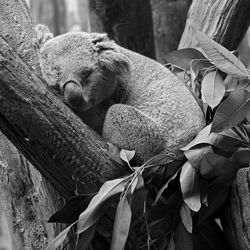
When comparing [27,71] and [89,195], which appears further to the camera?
[89,195]

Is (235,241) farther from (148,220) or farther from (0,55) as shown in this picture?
(0,55)

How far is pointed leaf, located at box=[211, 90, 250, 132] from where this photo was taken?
2.65m

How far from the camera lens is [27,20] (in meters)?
3.49

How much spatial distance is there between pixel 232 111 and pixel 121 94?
105cm

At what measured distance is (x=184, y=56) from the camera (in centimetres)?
356

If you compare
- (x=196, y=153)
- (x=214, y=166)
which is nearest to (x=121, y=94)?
(x=196, y=153)

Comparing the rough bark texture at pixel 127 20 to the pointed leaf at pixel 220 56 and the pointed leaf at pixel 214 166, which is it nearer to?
the pointed leaf at pixel 220 56

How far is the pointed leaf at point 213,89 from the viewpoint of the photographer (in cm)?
292

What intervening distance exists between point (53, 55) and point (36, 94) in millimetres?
909

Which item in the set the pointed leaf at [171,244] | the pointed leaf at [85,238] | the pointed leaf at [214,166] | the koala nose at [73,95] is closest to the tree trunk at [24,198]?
the koala nose at [73,95]

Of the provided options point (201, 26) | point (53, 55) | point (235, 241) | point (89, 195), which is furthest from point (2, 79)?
point (201, 26)

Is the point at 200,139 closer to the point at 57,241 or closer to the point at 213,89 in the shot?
the point at 213,89

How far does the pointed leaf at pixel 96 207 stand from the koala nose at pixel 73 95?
65 centimetres

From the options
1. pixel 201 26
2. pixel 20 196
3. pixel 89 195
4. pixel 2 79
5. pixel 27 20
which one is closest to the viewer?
pixel 2 79
